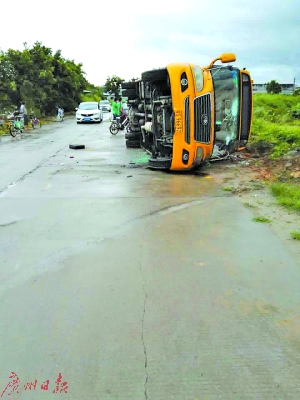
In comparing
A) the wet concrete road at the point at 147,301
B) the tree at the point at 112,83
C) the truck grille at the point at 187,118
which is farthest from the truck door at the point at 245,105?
the tree at the point at 112,83

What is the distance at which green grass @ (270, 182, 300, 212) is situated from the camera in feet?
23.4

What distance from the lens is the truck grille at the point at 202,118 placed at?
32.4 ft

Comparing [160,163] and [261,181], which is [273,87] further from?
[261,181]

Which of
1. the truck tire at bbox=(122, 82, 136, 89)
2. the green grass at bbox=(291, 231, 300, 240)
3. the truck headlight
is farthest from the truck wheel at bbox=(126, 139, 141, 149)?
the green grass at bbox=(291, 231, 300, 240)

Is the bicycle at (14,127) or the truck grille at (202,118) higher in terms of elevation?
the truck grille at (202,118)

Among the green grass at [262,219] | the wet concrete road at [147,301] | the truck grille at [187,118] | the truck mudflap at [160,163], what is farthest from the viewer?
the truck mudflap at [160,163]

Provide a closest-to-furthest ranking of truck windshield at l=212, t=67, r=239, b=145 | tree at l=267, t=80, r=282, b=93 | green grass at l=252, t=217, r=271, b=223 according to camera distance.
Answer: green grass at l=252, t=217, r=271, b=223
truck windshield at l=212, t=67, r=239, b=145
tree at l=267, t=80, r=282, b=93

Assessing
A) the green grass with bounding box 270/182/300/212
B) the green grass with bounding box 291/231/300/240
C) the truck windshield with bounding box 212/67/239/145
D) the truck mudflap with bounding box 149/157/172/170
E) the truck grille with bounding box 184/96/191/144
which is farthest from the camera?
the truck windshield with bounding box 212/67/239/145

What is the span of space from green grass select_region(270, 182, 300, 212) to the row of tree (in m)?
21.5

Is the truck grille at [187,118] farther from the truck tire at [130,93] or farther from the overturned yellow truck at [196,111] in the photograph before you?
the truck tire at [130,93]

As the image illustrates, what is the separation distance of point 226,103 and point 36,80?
1061 inches

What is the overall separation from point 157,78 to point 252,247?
7.17 meters

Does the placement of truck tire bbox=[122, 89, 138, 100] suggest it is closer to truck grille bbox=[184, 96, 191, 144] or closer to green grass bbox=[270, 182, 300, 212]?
truck grille bbox=[184, 96, 191, 144]

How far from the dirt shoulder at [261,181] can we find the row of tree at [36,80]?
18772 mm
